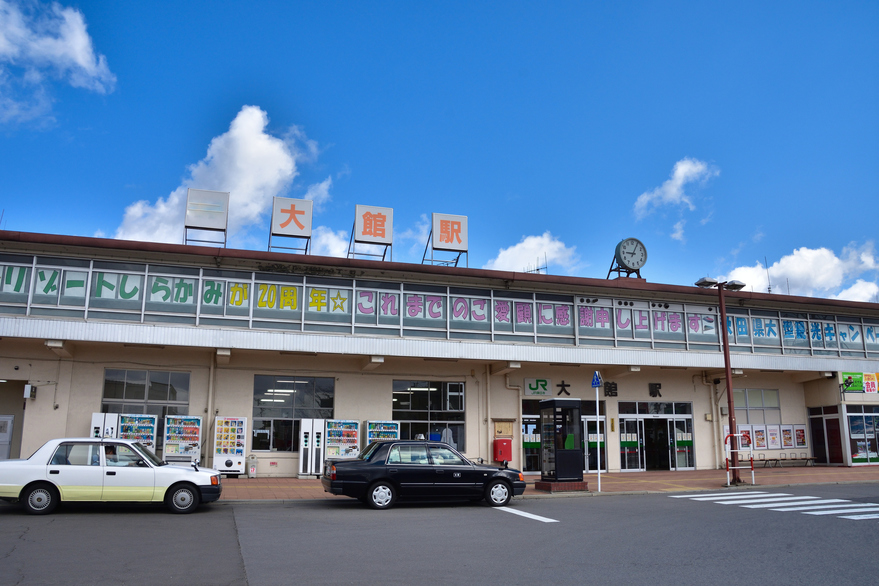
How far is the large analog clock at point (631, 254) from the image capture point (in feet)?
81.0

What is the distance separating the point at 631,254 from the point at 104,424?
18.7 metres

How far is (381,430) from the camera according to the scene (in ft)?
68.1

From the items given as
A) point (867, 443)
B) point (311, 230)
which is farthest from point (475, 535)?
point (867, 443)

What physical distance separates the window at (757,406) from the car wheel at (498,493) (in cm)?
1493

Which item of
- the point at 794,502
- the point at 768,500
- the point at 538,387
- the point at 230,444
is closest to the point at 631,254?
the point at 538,387

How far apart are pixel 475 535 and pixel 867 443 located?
896 inches

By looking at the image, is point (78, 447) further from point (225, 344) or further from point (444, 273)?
point (444, 273)

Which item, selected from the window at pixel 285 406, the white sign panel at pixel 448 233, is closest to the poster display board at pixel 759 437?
the white sign panel at pixel 448 233

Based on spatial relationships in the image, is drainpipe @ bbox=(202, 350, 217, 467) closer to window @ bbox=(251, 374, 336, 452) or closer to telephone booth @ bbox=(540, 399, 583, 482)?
window @ bbox=(251, 374, 336, 452)

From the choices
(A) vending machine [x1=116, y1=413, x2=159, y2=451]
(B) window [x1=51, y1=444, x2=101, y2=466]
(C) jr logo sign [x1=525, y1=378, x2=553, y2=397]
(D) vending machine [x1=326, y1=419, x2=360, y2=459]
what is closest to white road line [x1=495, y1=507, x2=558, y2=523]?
(D) vending machine [x1=326, y1=419, x2=360, y2=459]

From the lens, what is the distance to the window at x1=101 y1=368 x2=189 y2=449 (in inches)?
765

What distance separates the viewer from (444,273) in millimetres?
21266

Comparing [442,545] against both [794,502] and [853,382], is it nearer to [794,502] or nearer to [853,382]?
[794,502]

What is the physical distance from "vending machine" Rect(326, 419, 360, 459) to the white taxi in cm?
731
